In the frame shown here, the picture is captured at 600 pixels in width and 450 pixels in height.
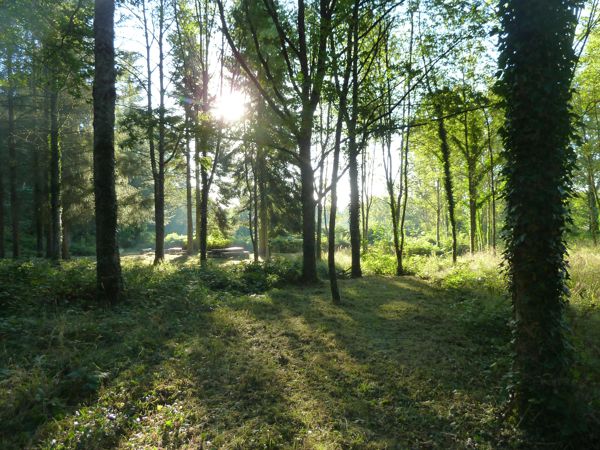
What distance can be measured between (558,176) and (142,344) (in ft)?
18.0

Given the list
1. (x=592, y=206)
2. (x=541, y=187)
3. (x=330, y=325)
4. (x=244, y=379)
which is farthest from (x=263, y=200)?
(x=592, y=206)

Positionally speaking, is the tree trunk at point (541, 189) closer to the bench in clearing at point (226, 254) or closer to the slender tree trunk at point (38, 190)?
the bench in clearing at point (226, 254)

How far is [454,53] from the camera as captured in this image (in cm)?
981

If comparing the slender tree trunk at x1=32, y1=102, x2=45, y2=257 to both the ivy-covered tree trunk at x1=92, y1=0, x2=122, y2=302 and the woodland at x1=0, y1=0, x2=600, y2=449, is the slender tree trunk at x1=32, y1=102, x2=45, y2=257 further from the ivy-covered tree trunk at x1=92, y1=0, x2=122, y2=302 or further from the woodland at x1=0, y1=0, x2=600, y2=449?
the ivy-covered tree trunk at x1=92, y1=0, x2=122, y2=302

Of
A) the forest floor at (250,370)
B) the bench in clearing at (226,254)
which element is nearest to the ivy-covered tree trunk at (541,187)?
the forest floor at (250,370)

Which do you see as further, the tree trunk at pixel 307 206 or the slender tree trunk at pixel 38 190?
the slender tree trunk at pixel 38 190

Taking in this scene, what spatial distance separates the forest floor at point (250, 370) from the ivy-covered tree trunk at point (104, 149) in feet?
1.61

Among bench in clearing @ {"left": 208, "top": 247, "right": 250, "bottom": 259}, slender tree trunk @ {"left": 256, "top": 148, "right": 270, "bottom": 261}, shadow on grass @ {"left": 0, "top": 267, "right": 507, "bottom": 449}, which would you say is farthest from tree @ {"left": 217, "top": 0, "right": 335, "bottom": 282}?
bench in clearing @ {"left": 208, "top": 247, "right": 250, "bottom": 259}

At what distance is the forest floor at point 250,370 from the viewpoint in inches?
120

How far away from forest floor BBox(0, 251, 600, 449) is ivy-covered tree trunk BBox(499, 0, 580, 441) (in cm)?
33

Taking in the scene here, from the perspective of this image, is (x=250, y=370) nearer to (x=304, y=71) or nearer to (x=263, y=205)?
(x=304, y=71)

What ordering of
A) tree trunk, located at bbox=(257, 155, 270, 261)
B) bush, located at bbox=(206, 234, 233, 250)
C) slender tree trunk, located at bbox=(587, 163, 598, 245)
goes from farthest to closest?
bush, located at bbox=(206, 234, 233, 250) < slender tree trunk, located at bbox=(587, 163, 598, 245) < tree trunk, located at bbox=(257, 155, 270, 261)

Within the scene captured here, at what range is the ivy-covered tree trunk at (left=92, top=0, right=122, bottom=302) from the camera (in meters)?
6.71

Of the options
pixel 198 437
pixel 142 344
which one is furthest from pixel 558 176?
pixel 142 344
